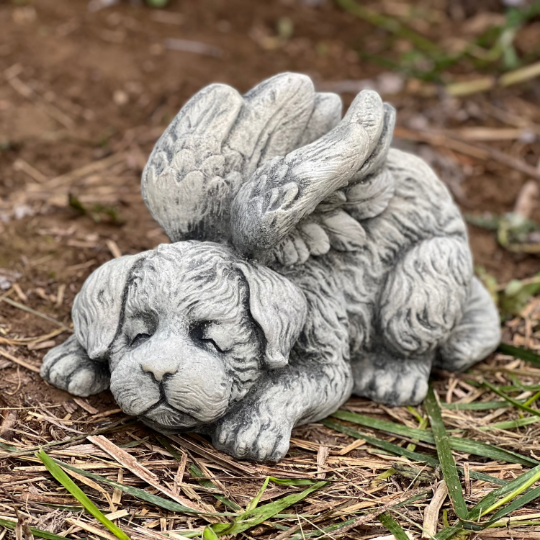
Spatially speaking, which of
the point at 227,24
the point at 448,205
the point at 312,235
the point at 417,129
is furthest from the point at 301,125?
the point at 227,24

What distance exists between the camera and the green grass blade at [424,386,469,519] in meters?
2.35

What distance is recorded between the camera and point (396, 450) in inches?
104

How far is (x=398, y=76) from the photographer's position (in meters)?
5.43

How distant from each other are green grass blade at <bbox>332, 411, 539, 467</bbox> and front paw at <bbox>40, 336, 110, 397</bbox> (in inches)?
33.0

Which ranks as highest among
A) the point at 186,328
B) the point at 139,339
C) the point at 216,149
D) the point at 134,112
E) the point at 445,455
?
the point at 216,149

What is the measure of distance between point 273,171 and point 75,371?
946mm

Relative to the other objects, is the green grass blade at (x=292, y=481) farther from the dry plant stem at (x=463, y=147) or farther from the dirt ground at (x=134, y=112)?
the dry plant stem at (x=463, y=147)

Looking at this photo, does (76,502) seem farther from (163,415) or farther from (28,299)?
(28,299)

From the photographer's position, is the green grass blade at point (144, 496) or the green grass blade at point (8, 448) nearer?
the green grass blade at point (144, 496)

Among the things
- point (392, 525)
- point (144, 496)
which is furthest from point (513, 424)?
point (144, 496)

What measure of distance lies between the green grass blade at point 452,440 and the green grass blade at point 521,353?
1.91ft

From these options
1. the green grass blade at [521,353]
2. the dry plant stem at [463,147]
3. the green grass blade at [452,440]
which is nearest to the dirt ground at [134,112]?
the dry plant stem at [463,147]

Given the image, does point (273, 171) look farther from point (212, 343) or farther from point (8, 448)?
point (8, 448)

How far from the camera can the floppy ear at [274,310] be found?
2320 millimetres
